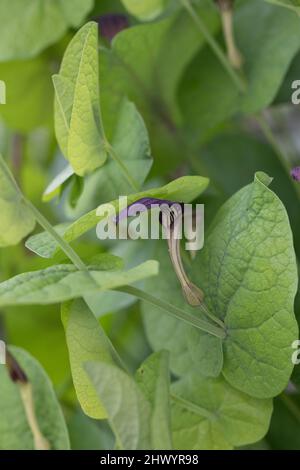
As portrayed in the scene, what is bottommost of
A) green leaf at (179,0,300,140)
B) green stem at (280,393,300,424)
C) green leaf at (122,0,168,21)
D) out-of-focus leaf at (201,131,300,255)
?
green stem at (280,393,300,424)

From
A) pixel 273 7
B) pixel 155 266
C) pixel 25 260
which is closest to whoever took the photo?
pixel 155 266

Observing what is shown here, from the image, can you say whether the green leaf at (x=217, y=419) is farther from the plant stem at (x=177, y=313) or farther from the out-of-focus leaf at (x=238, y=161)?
the out-of-focus leaf at (x=238, y=161)

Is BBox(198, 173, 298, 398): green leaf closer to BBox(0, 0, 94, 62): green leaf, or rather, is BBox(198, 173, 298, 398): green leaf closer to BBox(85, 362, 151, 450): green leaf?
BBox(85, 362, 151, 450): green leaf

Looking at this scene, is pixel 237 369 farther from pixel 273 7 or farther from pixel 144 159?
pixel 273 7

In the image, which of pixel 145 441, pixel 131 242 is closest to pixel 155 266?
pixel 145 441

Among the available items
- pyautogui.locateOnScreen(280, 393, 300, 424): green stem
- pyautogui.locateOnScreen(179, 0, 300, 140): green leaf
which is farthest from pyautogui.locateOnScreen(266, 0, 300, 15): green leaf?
pyautogui.locateOnScreen(280, 393, 300, 424): green stem

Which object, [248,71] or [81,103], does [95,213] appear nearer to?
[81,103]

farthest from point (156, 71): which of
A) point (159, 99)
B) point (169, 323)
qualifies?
point (169, 323)
